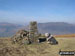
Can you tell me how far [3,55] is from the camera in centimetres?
2744

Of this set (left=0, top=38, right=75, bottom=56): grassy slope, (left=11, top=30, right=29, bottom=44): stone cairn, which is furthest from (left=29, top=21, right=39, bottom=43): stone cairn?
(left=0, top=38, right=75, bottom=56): grassy slope

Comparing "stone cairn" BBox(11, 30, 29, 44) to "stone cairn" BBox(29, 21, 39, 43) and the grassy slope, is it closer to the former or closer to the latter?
"stone cairn" BBox(29, 21, 39, 43)

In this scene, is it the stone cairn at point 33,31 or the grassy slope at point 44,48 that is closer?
the grassy slope at point 44,48

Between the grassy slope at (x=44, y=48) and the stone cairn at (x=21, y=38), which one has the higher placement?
the stone cairn at (x=21, y=38)

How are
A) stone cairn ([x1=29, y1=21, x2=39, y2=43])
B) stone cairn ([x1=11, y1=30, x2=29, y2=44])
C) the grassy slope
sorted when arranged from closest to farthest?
the grassy slope < stone cairn ([x1=11, y1=30, x2=29, y2=44]) < stone cairn ([x1=29, y1=21, x2=39, y2=43])

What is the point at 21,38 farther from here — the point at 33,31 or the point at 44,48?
the point at 44,48

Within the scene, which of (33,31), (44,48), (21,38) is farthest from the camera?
(33,31)

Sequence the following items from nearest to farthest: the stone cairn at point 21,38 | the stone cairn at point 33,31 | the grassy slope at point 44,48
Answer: the grassy slope at point 44,48, the stone cairn at point 21,38, the stone cairn at point 33,31

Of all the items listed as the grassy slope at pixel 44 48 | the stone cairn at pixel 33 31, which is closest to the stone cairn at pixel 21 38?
the stone cairn at pixel 33 31

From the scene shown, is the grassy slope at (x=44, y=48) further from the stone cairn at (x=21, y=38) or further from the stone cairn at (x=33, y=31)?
the stone cairn at (x=33, y=31)

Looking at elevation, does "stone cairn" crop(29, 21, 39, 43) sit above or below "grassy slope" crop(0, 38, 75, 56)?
above

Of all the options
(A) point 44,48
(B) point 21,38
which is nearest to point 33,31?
(B) point 21,38

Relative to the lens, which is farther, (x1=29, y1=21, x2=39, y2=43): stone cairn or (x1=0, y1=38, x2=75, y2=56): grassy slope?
(x1=29, y1=21, x2=39, y2=43): stone cairn

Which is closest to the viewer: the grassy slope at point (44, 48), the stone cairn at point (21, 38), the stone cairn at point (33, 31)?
the grassy slope at point (44, 48)
